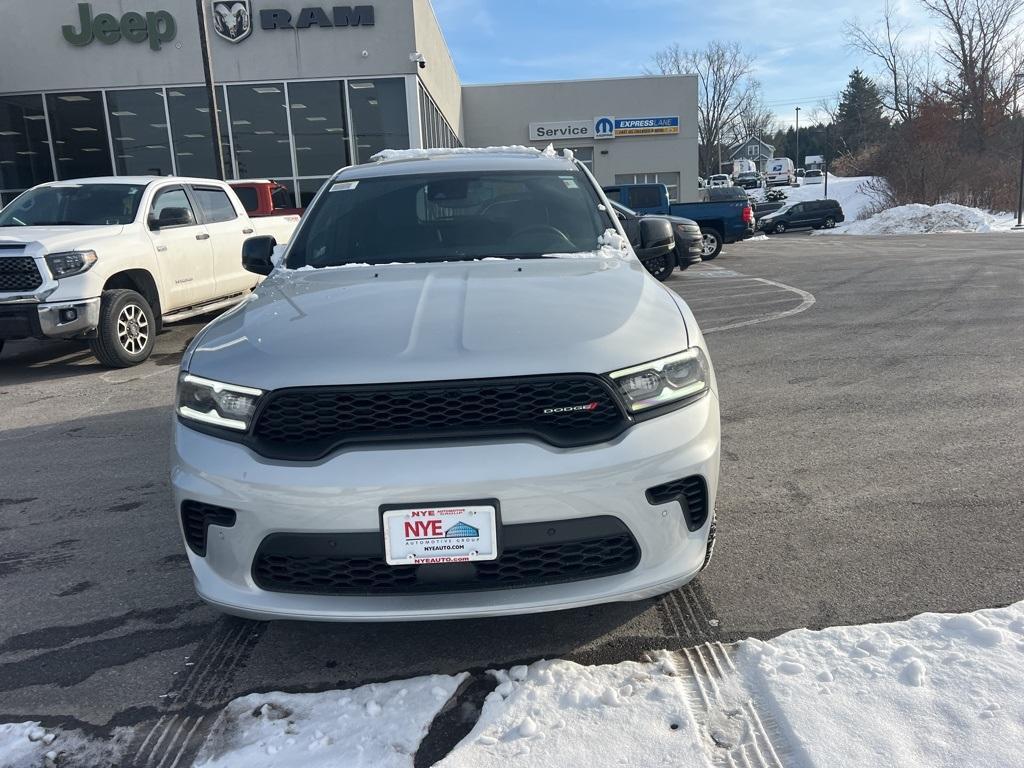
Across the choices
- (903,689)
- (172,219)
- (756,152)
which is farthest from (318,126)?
(756,152)

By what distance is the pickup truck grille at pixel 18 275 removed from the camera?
696 cm

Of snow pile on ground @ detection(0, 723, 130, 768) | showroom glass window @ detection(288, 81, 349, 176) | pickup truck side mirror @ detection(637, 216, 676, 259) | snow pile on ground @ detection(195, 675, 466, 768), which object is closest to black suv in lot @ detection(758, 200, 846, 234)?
showroom glass window @ detection(288, 81, 349, 176)

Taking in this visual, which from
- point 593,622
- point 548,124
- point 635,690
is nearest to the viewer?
point 635,690

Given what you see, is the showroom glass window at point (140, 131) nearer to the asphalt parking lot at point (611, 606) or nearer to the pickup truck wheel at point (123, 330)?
the pickup truck wheel at point (123, 330)

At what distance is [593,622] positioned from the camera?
2893mm

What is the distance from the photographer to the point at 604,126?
3384 centimetres

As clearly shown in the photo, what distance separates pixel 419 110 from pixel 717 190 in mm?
8749

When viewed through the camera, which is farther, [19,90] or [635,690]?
[19,90]

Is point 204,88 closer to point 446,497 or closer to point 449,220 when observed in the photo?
point 449,220

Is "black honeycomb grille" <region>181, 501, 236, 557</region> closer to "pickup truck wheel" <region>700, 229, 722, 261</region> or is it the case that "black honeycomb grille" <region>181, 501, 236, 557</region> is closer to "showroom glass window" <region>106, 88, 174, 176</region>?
"pickup truck wheel" <region>700, 229, 722, 261</region>

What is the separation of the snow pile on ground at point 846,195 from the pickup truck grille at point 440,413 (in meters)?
38.6

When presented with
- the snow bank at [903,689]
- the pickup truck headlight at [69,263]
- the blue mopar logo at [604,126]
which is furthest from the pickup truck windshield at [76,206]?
the blue mopar logo at [604,126]

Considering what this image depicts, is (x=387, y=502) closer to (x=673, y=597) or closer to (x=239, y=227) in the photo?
(x=673, y=597)

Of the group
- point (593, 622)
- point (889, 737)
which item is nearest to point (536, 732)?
point (593, 622)
